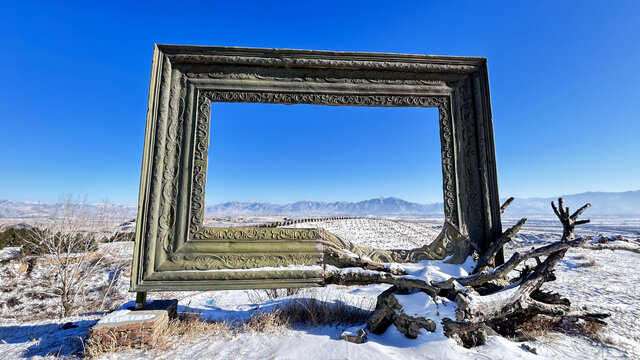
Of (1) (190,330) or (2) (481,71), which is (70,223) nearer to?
(1) (190,330)

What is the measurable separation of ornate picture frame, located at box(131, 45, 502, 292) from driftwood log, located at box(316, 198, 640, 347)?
0.84ft

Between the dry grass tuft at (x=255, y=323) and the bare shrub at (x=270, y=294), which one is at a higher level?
the dry grass tuft at (x=255, y=323)

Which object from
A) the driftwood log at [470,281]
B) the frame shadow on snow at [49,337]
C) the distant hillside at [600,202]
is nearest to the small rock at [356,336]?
the driftwood log at [470,281]

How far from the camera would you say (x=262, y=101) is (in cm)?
401

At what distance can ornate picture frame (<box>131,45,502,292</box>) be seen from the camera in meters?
3.53

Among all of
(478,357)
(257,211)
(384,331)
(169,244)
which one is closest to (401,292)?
(384,331)

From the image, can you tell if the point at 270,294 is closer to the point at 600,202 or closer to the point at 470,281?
the point at 470,281

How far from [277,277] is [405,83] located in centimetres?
342

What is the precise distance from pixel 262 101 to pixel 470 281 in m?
3.80

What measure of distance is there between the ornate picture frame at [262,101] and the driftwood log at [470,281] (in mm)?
256

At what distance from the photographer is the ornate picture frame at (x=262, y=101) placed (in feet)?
11.6

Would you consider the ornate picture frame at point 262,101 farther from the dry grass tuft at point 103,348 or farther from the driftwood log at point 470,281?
the dry grass tuft at point 103,348

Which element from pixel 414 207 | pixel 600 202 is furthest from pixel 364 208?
pixel 600 202

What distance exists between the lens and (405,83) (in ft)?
13.6
